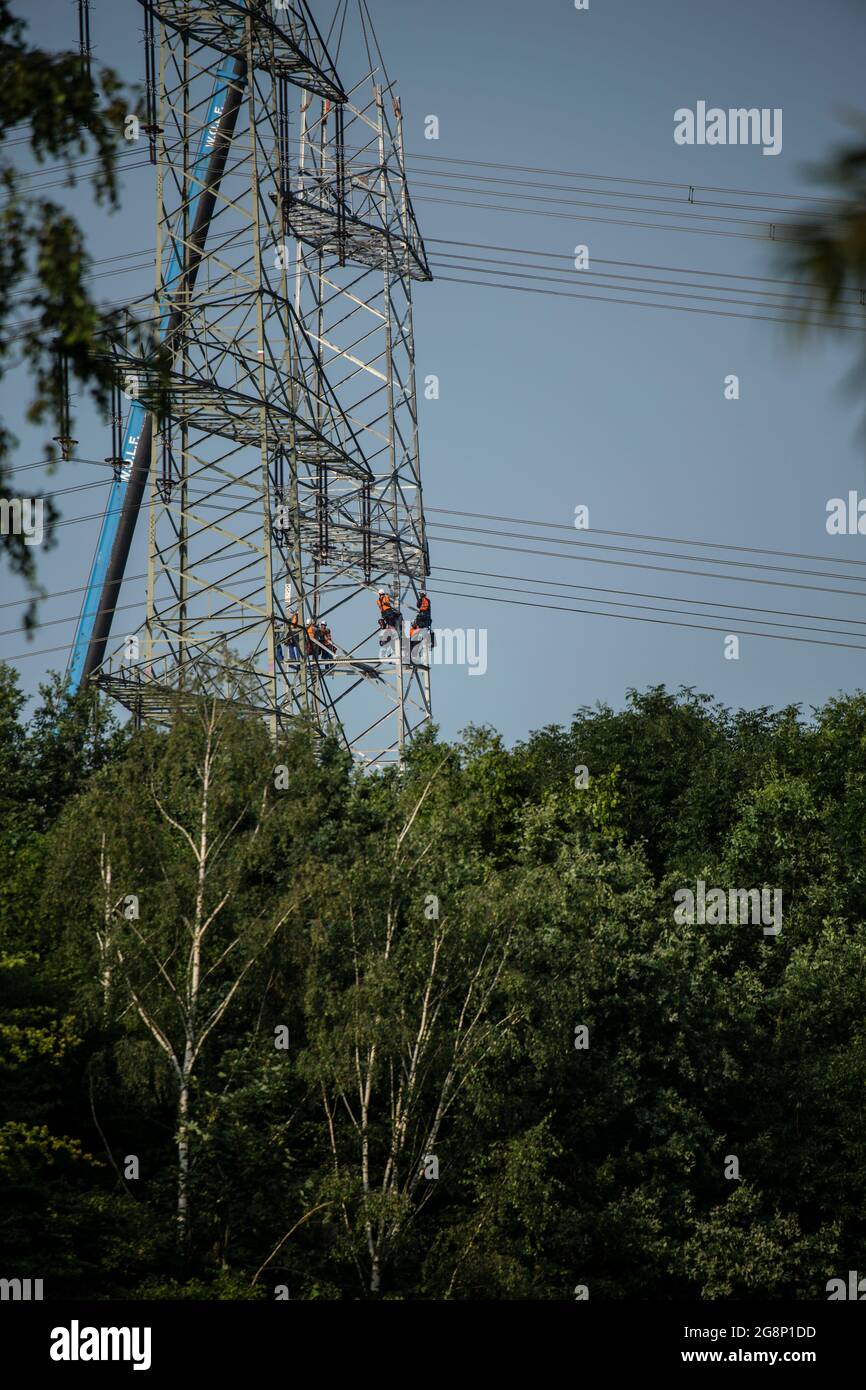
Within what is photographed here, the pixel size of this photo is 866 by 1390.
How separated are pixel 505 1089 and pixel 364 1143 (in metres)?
4.24

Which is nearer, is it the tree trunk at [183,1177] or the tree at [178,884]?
the tree trunk at [183,1177]

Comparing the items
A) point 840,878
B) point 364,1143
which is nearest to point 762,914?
point 840,878

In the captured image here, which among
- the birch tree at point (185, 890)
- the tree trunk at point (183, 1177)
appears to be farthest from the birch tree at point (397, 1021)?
the tree trunk at point (183, 1177)

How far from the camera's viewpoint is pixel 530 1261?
37594 mm

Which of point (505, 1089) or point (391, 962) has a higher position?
point (391, 962)

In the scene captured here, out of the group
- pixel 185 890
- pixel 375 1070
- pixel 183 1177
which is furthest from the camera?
pixel 185 890

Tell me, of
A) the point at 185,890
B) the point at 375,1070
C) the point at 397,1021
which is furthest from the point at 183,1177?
the point at 185,890

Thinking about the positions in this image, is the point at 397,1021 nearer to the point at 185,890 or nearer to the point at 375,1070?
the point at 375,1070

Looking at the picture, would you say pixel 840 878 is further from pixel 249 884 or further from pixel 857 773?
pixel 249 884

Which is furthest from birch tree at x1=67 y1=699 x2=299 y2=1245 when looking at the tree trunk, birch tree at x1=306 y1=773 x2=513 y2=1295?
birch tree at x1=306 y1=773 x2=513 y2=1295

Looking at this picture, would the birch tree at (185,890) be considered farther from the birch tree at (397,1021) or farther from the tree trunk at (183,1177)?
the birch tree at (397,1021)

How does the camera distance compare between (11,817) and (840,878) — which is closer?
(11,817)

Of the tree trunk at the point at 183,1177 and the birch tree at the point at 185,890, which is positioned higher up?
the birch tree at the point at 185,890

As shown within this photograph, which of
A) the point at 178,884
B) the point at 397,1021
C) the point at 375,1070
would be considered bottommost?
the point at 375,1070
